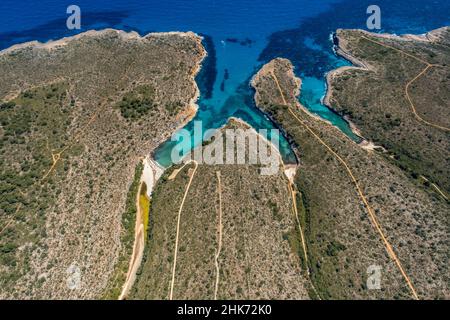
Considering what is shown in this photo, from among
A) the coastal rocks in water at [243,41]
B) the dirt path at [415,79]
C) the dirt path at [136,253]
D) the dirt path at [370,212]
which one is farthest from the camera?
the coastal rocks in water at [243,41]

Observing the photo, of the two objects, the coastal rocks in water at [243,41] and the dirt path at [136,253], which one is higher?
the coastal rocks in water at [243,41]

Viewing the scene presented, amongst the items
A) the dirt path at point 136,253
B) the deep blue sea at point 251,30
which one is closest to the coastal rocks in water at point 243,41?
the deep blue sea at point 251,30

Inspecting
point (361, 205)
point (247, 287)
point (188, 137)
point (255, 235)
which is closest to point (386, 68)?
point (361, 205)

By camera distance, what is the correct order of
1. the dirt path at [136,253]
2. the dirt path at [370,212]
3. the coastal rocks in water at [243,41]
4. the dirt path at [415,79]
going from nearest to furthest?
the dirt path at [370,212]
the dirt path at [136,253]
the dirt path at [415,79]
the coastal rocks in water at [243,41]

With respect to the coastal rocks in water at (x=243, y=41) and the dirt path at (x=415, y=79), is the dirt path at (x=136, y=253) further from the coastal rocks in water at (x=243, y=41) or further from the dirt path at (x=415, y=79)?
the dirt path at (x=415, y=79)

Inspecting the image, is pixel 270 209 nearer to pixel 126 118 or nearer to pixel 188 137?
pixel 188 137

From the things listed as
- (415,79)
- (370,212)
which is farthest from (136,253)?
(415,79)

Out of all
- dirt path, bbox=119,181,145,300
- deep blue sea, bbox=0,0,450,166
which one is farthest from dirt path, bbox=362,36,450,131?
dirt path, bbox=119,181,145,300

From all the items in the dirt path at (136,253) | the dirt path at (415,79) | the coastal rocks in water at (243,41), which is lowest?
the dirt path at (136,253)

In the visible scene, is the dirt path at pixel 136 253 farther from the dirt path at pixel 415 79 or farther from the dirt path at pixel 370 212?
the dirt path at pixel 415 79

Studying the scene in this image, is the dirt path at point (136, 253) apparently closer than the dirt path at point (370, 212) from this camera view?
No
